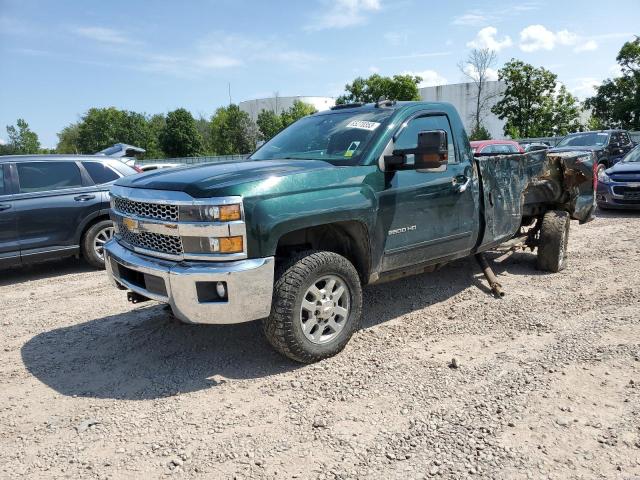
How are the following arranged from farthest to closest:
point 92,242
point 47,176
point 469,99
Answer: point 469,99 < point 92,242 < point 47,176

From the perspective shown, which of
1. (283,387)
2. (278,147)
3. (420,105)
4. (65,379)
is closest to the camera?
(283,387)

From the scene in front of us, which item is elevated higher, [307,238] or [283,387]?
[307,238]

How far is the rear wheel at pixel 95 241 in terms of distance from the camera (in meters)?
7.03

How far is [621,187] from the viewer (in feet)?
35.0

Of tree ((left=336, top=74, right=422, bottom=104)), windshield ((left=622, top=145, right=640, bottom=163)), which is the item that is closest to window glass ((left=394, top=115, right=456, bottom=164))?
windshield ((left=622, top=145, right=640, bottom=163))

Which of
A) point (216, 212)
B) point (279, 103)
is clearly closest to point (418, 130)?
point (216, 212)

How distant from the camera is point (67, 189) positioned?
699 centimetres

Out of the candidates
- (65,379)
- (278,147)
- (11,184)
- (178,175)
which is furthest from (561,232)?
(11,184)

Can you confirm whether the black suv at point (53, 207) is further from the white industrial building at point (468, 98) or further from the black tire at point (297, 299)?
the white industrial building at point (468, 98)

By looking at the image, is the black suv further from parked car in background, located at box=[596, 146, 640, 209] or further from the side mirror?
parked car in background, located at box=[596, 146, 640, 209]

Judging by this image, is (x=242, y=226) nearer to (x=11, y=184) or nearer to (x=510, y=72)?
(x=11, y=184)

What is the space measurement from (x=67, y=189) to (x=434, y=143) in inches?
218

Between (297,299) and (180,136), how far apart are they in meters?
50.9

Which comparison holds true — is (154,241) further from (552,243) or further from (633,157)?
(633,157)
